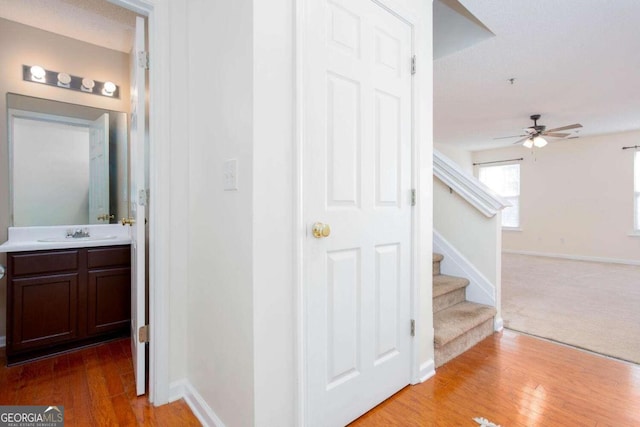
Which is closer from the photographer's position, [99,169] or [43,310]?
[43,310]

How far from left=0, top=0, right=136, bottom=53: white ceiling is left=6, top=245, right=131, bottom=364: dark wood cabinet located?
1725 mm

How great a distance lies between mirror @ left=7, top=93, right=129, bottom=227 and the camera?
2.39 metres

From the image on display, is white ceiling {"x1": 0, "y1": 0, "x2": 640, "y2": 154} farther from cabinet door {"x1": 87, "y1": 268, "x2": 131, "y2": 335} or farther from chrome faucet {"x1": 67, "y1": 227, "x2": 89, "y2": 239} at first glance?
cabinet door {"x1": 87, "y1": 268, "x2": 131, "y2": 335}

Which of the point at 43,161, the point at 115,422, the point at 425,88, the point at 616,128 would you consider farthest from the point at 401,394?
the point at 616,128

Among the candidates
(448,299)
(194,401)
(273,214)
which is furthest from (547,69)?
(194,401)

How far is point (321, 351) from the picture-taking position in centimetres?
137

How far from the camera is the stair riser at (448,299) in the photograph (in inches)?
98.4

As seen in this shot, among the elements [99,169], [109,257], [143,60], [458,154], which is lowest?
[109,257]

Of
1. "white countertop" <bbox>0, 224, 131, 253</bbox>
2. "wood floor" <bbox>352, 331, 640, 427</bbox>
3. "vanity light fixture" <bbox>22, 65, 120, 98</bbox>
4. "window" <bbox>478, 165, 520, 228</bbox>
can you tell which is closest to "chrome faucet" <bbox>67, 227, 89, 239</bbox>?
"white countertop" <bbox>0, 224, 131, 253</bbox>

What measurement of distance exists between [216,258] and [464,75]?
328 cm

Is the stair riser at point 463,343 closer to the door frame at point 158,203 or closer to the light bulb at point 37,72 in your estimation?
the door frame at point 158,203

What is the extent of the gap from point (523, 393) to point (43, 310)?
3126mm

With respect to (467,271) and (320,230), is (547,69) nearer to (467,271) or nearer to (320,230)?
(467,271)

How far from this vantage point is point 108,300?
2396 mm
